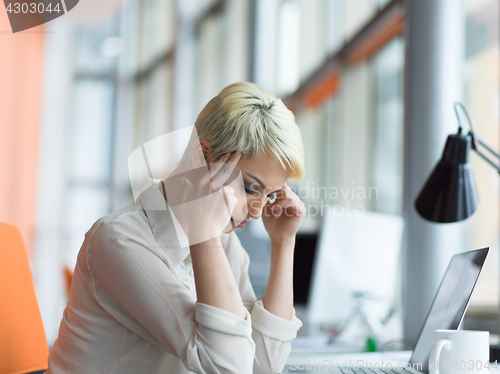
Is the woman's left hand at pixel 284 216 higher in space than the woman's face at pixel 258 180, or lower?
lower

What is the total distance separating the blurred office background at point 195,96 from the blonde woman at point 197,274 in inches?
48.5

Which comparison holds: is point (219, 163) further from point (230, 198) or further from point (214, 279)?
point (214, 279)

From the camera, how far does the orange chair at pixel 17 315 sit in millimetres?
968

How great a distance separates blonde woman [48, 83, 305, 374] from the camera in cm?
78

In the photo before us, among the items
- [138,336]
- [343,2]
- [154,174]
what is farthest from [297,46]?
[138,336]

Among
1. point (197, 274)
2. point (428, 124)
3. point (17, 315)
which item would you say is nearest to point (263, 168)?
point (197, 274)

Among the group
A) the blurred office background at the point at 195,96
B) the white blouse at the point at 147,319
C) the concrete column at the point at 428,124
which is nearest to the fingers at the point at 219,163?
the white blouse at the point at 147,319

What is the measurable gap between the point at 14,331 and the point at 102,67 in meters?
4.13

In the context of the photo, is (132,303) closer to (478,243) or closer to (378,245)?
(378,245)

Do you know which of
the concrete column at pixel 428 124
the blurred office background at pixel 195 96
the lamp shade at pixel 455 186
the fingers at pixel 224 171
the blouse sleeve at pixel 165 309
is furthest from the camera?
the blurred office background at pixel 195 96

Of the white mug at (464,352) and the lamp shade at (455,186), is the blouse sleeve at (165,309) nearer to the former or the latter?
the white mug at (464,352)

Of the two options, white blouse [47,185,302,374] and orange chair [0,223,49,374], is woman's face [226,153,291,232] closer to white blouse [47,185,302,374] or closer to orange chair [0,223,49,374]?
white blouse [47,185,302,374]

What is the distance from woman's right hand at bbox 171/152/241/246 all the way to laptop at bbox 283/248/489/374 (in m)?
0.42

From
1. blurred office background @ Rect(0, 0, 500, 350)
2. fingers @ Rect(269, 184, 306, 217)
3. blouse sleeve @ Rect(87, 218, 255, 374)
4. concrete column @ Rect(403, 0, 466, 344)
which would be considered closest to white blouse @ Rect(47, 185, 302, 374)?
blouse sleeve @ Rect(87, 218, 255, 374)
